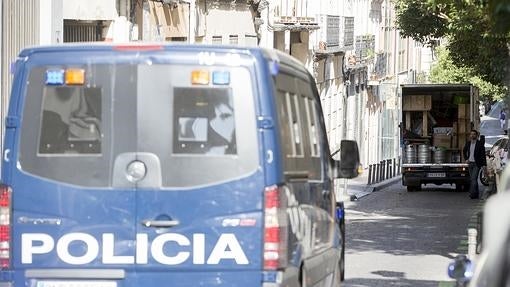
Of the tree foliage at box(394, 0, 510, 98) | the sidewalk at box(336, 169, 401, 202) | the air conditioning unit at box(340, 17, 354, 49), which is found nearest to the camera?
the tree foliage at box(394, 0, 510, 98)

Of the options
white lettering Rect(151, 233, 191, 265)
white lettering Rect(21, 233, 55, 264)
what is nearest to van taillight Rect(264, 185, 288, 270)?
white lettering Rect(151, 233, 191, 265)

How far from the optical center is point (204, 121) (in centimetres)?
859

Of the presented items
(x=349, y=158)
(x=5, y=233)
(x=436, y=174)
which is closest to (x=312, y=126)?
(x=349, y=158)

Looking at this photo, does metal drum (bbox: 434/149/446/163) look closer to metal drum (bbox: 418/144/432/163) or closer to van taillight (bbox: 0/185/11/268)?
metal drum (bbox: 418/144/432/163)

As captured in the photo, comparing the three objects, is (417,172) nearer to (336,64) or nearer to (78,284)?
(336,64)

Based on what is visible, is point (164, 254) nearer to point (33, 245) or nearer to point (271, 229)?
point (271, 229)

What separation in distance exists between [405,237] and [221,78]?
588 inches

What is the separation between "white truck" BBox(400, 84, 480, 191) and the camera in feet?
131

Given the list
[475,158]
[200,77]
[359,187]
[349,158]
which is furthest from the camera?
[359,187]

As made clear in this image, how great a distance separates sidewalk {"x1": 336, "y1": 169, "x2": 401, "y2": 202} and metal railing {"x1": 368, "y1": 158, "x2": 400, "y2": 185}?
245mm

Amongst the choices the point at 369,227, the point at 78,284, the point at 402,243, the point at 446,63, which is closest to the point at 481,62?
the point at 369,227

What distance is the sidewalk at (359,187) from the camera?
1445 inches

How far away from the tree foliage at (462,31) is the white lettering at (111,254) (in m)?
9.16

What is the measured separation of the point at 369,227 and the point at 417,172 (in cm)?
1461
